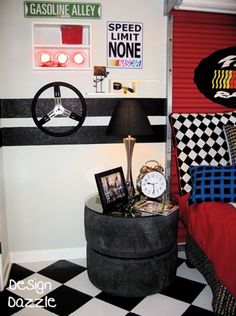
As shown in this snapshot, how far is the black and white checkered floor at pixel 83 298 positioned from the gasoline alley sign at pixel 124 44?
69.3 inches

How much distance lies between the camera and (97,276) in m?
2.27

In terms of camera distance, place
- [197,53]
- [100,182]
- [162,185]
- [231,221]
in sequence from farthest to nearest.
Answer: [197,53]
[162,185]
[100,182]
[231,221]

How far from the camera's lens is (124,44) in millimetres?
2711

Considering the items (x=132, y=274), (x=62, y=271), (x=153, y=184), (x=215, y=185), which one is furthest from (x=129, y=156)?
(x=62, y=271)

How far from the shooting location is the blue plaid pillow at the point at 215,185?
219 cm

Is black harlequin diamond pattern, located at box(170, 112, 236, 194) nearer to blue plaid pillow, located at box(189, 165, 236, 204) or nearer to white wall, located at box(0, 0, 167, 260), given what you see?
white wall, located at box(0, 0, 167, 260)

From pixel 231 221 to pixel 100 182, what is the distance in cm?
86

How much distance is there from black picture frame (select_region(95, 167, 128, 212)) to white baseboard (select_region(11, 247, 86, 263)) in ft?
2.76

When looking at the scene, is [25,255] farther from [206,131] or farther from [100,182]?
[206,131]

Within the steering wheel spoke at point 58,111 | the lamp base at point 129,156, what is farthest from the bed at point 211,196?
the steering wheel spoke at point 58,111

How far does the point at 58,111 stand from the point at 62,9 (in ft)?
2.68

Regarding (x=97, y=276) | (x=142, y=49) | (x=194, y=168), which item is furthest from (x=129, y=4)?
(x=97, y=276)

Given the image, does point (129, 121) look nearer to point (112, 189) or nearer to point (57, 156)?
point (112, 189)

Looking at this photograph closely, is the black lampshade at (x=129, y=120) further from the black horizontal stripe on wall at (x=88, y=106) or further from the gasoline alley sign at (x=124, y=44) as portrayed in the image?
the gasoline alley sign at (x=124, y=44)
